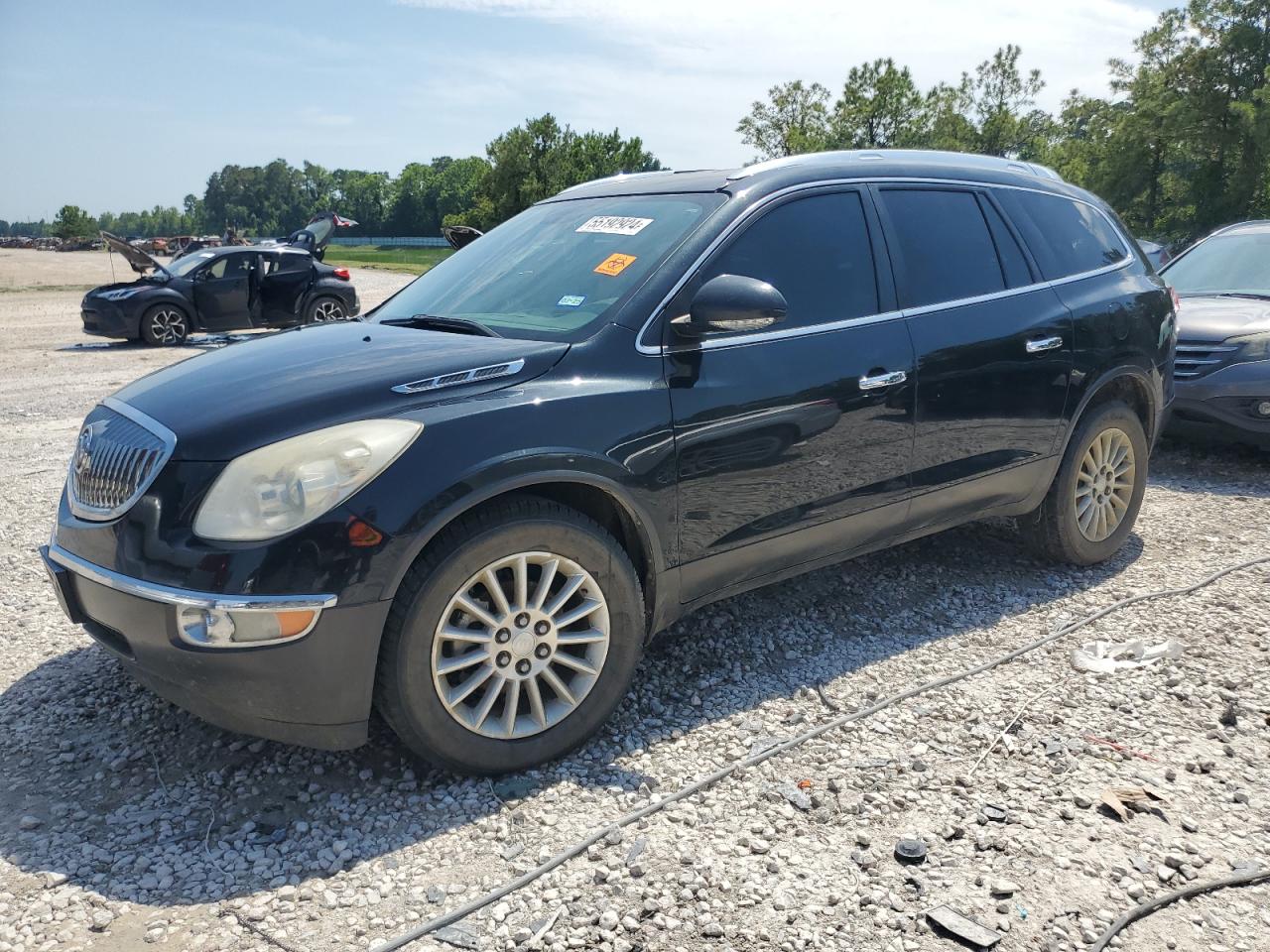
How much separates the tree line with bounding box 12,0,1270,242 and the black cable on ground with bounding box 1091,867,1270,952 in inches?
1067

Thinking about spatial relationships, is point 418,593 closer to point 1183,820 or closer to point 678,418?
point 678,418

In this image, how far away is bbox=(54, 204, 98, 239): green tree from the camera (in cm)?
7938

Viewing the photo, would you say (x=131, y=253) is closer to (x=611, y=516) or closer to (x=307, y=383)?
(x=307, y=383)

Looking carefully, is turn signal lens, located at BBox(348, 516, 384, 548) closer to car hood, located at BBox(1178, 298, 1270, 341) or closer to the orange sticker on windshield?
the orange sticker on windshield

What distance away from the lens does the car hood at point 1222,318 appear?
7.05 meters

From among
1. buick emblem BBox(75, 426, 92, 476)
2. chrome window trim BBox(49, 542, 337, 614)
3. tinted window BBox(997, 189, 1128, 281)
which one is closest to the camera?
chrome window trim BBox(49, 542, 337, 614)

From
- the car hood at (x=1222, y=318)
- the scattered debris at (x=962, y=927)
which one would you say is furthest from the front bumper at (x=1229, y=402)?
the scattered debris at (x=962, y=927)

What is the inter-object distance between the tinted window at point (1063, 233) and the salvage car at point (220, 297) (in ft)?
40.5

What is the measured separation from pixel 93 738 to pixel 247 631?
3.69ft

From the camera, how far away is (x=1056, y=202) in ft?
16.0

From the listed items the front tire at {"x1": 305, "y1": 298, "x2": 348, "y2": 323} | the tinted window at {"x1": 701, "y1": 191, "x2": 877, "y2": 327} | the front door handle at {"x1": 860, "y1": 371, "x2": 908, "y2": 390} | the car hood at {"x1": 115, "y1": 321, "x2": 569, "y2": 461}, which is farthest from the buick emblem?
the front tire at {"x1": 305, "y1": 298, "x2": 348, "y2": 323}

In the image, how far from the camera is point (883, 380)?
3.83m

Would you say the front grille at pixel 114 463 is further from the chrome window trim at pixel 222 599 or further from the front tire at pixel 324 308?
the front tire at pixel 324 308

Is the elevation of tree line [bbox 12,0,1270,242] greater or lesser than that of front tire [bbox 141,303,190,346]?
greater
